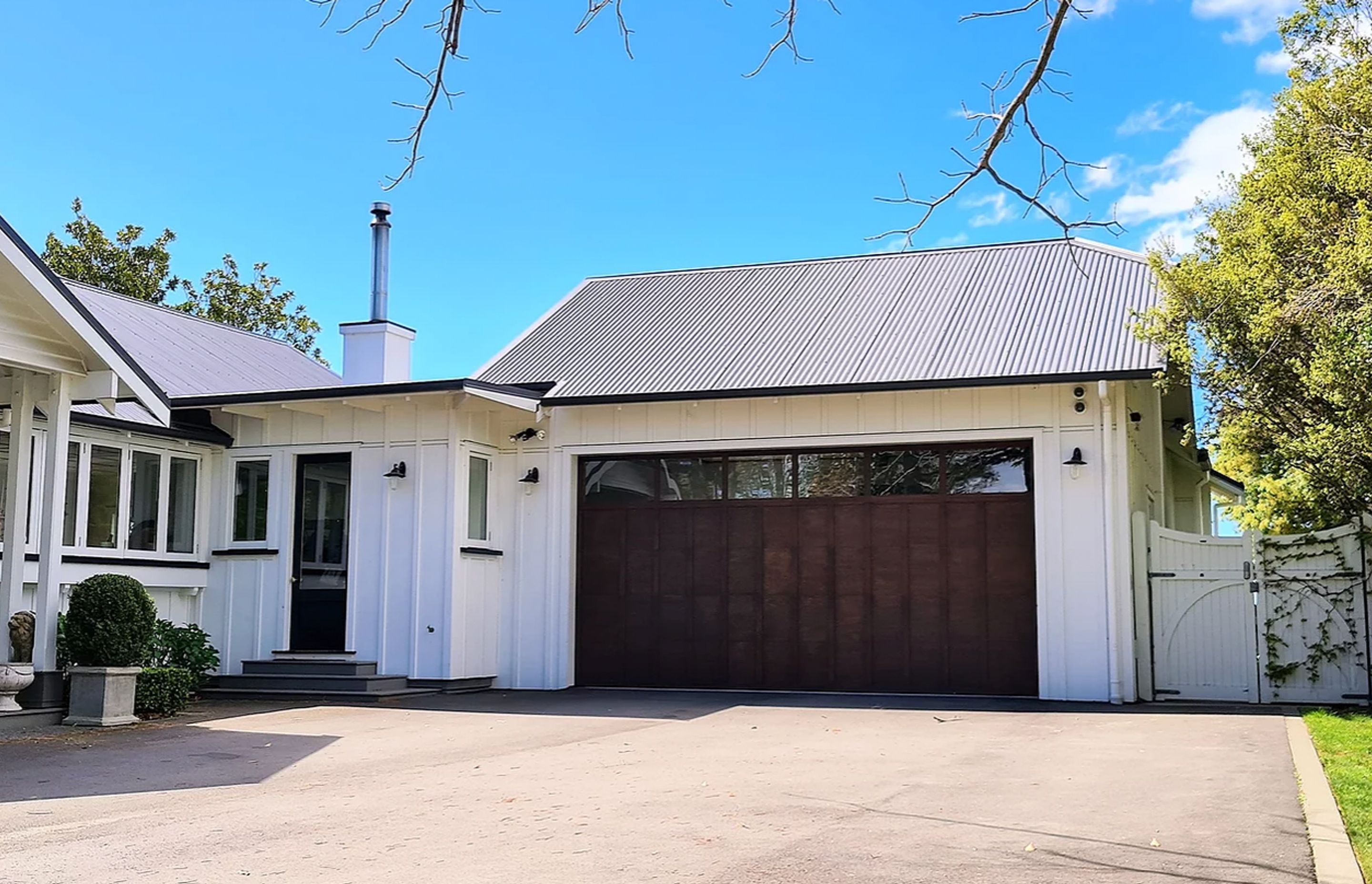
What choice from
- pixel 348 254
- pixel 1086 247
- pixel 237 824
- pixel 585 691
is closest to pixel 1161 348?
pixel 1086 247

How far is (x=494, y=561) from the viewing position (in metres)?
16.4

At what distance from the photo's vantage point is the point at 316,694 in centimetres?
1512

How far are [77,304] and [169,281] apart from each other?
23.8 meters

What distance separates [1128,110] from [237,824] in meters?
5.57

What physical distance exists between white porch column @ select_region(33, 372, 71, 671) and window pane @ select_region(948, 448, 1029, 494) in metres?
8.96

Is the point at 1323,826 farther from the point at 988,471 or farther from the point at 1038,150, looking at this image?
the point at 988,471

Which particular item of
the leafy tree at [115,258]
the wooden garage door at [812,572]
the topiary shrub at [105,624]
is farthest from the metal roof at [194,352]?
the leafy tree at [115,258]

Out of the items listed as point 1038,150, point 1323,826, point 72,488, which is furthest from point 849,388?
point 1038,150

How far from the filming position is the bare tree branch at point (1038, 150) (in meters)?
5.02

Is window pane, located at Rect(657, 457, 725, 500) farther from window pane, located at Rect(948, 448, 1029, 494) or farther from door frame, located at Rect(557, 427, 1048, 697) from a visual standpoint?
window pane, located at Rect(948, 448, 1029, 494)


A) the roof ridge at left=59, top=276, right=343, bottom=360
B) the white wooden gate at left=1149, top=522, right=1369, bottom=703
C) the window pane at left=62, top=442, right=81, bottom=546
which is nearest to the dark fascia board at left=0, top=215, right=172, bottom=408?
the window pane at left=62, top=442, right=81, bottom=546

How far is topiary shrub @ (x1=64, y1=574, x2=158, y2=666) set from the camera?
12305 mm

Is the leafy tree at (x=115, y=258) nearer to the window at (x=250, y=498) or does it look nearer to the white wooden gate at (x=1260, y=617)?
the window at (x=250, y=498)

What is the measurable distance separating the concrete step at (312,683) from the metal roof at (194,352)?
135 inches
